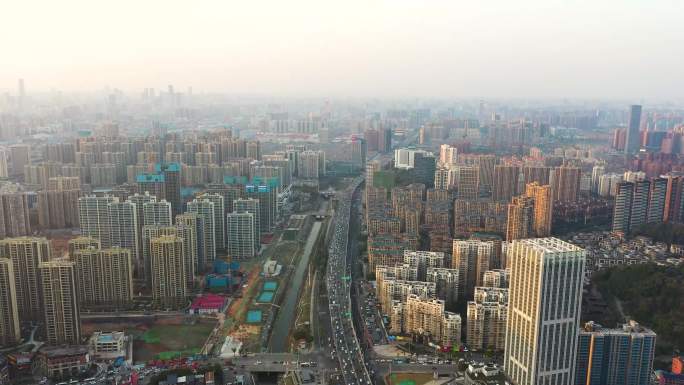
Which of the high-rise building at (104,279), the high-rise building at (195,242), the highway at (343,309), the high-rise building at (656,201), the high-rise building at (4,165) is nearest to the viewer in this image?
the highway at (343,309)

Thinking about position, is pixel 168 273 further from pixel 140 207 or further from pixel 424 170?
pixel 424 170

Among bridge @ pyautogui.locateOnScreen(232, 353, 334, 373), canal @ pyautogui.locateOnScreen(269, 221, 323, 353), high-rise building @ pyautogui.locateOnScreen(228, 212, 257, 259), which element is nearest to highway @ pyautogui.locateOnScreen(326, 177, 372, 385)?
bridge @ pyautogui.locateOnScreen(232, 353, 334, 373)

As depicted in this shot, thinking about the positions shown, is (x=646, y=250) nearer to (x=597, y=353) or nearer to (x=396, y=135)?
(x=597, y=353)

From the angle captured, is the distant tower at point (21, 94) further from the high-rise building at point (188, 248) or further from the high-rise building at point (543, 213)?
the high-rise building at point (543, 213)

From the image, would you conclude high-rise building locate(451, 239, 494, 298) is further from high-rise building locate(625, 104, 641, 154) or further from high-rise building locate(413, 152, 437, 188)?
high-rise building locate(625, 104, 641, 154)

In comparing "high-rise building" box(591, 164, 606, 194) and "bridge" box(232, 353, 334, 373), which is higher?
"high-rise building" box(591, 164, 606, 194)

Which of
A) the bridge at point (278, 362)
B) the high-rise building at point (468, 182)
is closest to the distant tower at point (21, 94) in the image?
the bridge at point (278, 362)

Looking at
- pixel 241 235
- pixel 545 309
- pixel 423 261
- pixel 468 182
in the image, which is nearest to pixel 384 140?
pixel 468 182
